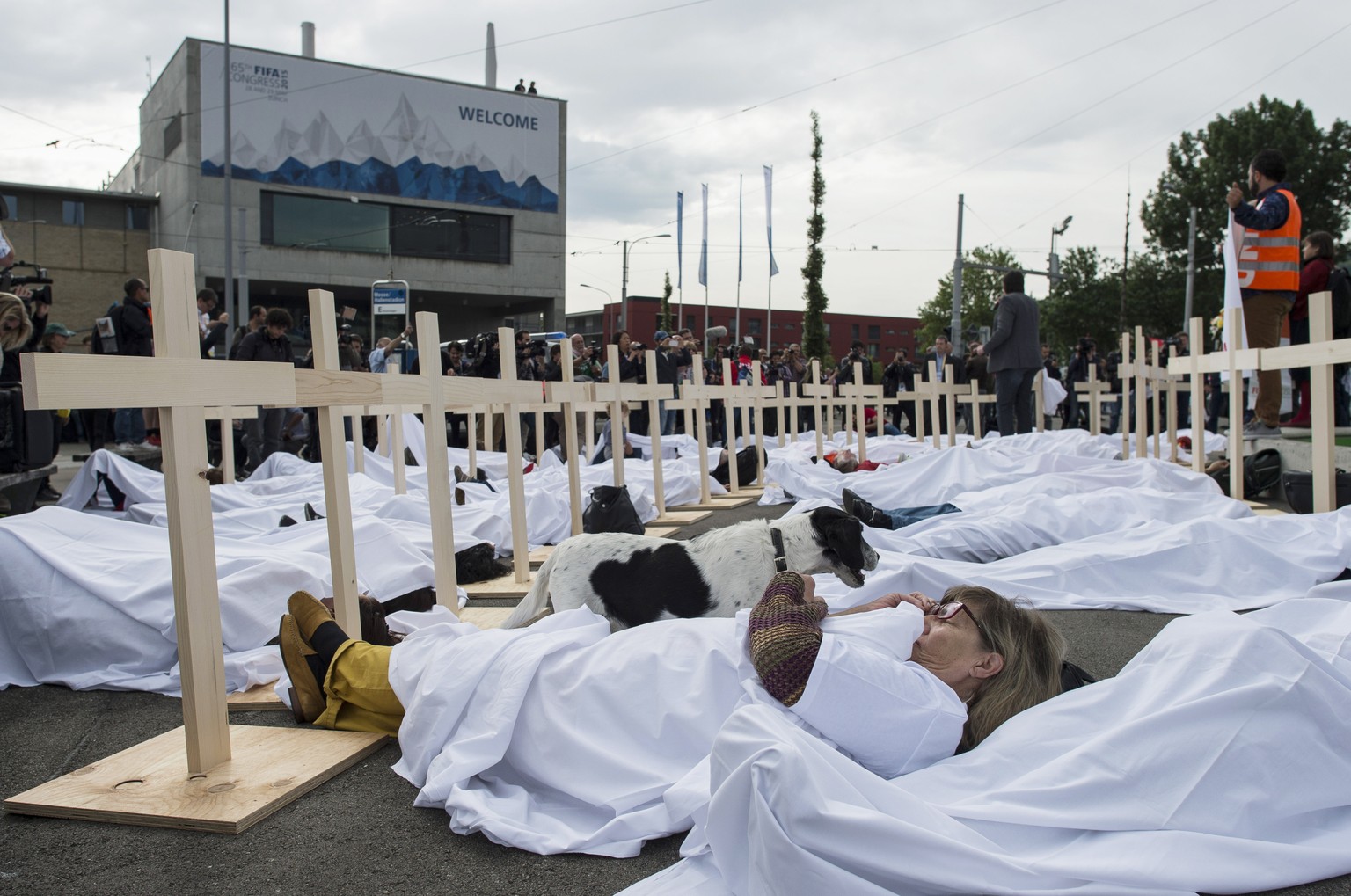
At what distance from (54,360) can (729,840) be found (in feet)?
6.23

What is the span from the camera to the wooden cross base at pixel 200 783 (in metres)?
2.60

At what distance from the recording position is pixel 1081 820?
6.77ft

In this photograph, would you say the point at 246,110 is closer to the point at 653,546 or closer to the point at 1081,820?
the point at 653,546

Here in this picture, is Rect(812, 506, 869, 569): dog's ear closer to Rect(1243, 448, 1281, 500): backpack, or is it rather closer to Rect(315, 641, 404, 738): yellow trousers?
Rect(315, 641, 404, 738): yellow trousers

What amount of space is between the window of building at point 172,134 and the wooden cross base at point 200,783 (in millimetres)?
36785

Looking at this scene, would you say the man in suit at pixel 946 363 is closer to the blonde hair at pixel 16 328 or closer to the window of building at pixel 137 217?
the blonde hair at pixel 16 328

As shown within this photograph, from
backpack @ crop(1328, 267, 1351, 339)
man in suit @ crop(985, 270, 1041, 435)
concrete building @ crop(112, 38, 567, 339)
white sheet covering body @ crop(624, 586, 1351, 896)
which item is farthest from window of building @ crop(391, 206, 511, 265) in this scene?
white sheet covering body @ crop(624, 586, 1351, 896)

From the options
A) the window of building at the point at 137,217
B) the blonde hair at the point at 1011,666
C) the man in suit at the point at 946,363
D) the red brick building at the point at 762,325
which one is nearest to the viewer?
the blonde hair at the point at 1011,666

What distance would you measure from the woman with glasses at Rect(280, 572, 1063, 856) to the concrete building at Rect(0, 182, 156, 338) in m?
36.9

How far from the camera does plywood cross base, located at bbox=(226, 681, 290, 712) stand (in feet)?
11.8

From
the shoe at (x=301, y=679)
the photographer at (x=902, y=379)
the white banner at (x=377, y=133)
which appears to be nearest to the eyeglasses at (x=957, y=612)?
the shoe at (x=301, y=679)

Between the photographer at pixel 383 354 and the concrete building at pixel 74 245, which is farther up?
the concrete building at pixel 74 245

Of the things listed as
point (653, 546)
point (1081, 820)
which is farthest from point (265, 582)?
point (1081, 820)

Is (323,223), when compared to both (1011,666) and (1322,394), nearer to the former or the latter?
(1322,394)
